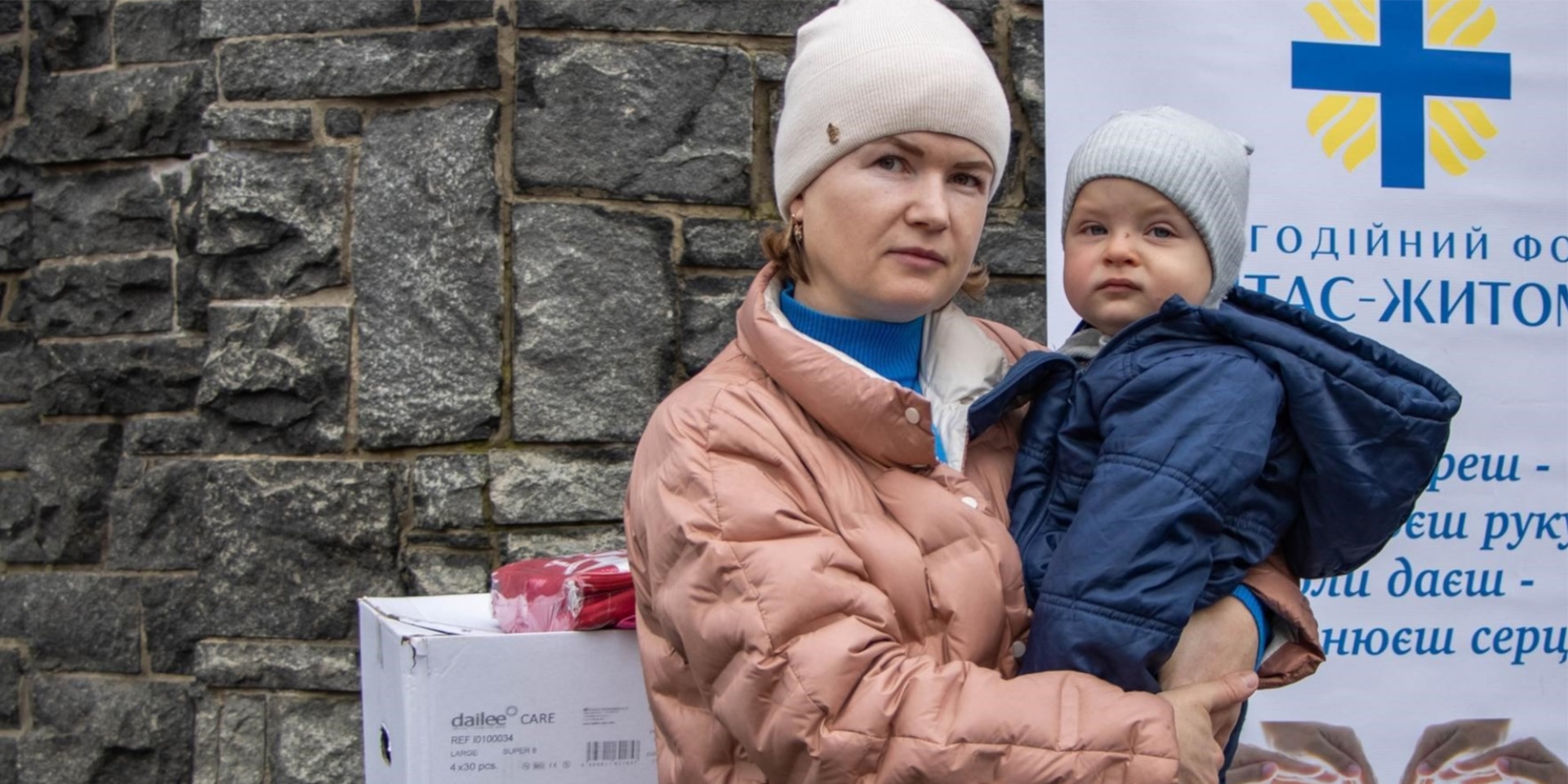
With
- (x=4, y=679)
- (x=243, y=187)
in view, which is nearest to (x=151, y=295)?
(x=243, y=187)

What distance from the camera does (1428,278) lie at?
3389mm

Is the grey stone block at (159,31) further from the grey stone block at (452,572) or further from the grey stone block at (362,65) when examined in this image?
the grey stone block at (452,572)

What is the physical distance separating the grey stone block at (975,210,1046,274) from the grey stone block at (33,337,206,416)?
1749 millimetres

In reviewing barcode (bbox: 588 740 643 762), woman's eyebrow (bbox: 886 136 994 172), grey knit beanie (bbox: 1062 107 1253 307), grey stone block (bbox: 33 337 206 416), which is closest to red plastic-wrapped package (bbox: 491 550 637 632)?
barcode (bbox: 588 740 643 762)

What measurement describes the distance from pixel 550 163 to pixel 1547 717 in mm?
2457

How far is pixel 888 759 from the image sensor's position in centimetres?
147

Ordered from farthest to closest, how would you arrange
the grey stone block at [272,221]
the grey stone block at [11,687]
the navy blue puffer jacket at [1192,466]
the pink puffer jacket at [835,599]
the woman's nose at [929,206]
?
the grey stone block at [11,687] < the grey stone block at [272,221] < the woman's nose at [929,206] < the navy blue puffer jacket at [1192,466] < the pink puffer jacket at [835,599]

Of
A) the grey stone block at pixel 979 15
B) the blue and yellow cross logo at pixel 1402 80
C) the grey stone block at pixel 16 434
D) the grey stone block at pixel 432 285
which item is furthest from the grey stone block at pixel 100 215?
the blue and yellow cross logo at pixel 1402 80

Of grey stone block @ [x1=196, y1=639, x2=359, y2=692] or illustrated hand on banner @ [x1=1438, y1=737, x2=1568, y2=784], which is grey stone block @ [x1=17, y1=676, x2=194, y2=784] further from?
illustrated hand on banner @ [x1=1438, y1=737, x2=1568, y2=784]

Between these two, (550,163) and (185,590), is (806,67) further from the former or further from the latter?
(185,590)

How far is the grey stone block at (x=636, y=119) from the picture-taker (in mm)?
2947

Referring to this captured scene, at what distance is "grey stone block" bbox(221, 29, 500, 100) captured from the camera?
9.71 ft

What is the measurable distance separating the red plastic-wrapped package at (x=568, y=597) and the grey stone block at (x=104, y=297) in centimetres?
187

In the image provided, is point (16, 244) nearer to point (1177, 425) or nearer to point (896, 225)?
point (896, 225)
